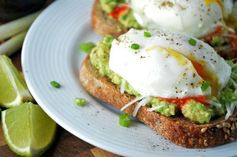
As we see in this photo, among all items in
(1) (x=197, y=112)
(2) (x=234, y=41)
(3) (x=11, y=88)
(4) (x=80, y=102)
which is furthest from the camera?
(2) (x=234, y=41)

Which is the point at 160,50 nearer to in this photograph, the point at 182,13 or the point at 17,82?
the point at 182,13

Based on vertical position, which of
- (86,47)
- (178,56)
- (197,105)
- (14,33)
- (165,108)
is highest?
(178,56)

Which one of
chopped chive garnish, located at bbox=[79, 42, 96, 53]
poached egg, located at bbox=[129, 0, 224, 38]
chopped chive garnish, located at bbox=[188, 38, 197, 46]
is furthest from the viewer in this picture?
chopped chive garnish, located at bbox=[79, 42, 96, 53]

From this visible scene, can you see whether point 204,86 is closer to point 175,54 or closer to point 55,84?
point 175,54

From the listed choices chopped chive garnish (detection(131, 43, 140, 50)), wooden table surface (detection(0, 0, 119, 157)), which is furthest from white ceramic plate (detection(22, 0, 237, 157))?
chopped chive garnish (detection(131, 43, 140, 50))

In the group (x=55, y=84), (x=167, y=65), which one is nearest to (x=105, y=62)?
(x=55, y=84)

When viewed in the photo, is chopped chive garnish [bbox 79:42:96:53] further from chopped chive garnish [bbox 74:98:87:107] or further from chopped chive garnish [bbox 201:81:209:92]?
chopped chive garnish [bbox 201:81:209:92]

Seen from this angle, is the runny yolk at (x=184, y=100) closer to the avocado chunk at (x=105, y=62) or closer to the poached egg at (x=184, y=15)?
the avocado chunk at (x=105, y=62)
